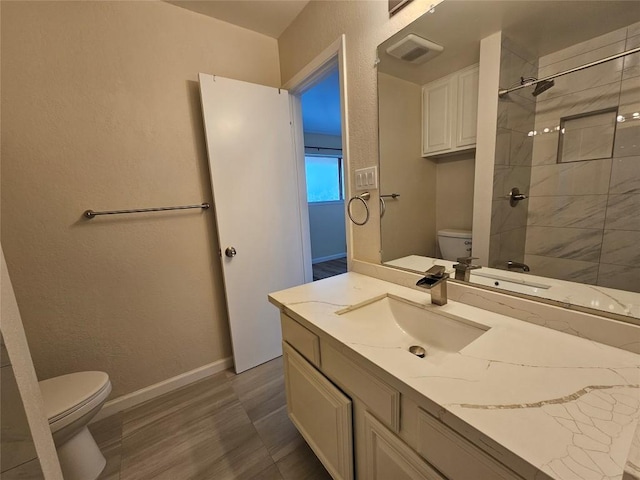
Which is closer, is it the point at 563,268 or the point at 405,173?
the point at 563,268

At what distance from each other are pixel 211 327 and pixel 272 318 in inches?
16.9

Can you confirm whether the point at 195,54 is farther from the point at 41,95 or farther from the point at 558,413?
the point at 558,413

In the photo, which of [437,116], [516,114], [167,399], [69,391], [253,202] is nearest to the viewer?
[516,114]

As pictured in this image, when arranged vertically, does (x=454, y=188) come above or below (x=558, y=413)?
above

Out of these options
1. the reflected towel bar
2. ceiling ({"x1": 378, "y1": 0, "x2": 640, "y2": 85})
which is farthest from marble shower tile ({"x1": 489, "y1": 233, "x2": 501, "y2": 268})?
the reflected towel bar

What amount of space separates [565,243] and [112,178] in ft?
6.70

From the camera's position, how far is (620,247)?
2.33 feet

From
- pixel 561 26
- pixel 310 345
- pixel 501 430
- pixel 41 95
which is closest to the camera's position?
pixel 501 430

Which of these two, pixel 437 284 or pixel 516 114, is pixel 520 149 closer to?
pixel 516 114

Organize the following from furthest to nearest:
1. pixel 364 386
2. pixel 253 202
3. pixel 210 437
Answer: pixel 253 202 → pixel 210 437 → pixel 364 386

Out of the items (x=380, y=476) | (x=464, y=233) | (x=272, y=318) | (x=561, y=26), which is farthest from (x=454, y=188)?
(x=272, y=318)

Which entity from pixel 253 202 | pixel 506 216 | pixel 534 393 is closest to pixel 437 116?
pixel 506 216

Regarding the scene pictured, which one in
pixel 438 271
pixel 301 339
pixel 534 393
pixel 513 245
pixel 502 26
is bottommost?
pixel 301 339

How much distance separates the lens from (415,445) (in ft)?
2.07
